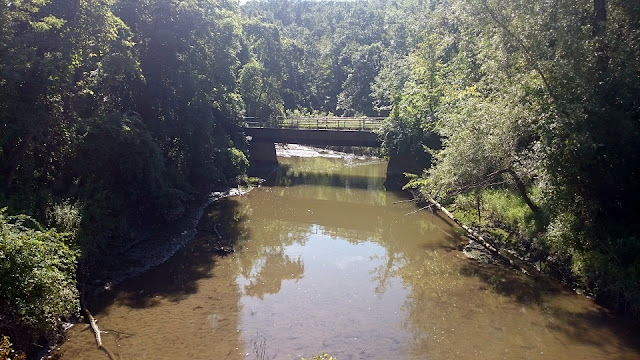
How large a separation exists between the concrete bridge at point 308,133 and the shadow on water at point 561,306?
2260 cm

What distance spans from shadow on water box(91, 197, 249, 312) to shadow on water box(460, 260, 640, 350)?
10205 mm

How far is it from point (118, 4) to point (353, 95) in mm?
53059

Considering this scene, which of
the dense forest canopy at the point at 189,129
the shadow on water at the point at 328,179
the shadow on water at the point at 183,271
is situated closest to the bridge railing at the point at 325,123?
the shadow on water at the point at 328,179

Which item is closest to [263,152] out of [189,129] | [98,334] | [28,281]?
[189,129]

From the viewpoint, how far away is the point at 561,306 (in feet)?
50.2

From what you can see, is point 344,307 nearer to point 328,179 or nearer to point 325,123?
point 328,179

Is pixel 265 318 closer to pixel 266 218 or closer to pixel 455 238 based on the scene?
pixel 455 238

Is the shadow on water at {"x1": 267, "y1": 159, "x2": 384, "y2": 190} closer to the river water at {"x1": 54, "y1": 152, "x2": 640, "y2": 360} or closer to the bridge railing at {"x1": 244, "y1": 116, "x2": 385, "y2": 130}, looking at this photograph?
the bridge railing at {"x1": 244, "y1": 116, "x2": 385, "y2": 130}

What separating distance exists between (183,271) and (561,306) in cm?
1318

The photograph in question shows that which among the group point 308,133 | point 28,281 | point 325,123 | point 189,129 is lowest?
point 28,281

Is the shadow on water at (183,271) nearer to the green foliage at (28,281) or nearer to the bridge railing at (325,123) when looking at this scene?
the green foliage at (28,281)

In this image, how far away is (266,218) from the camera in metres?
28.4

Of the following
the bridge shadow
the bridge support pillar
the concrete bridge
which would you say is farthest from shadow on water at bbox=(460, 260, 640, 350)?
the bridge support pillar

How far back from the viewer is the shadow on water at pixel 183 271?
1602 cm
